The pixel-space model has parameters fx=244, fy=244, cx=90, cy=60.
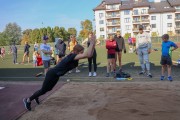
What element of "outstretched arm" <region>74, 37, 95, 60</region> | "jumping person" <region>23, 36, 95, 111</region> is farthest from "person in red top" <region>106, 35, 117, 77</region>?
"outstretched arm" <region>74, 37, 95, 60</region>

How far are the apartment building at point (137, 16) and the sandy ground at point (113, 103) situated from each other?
72.7 metres

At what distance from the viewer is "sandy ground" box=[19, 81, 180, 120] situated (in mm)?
5812

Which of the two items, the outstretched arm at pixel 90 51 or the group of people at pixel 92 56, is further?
the group of people at pixel 92 56

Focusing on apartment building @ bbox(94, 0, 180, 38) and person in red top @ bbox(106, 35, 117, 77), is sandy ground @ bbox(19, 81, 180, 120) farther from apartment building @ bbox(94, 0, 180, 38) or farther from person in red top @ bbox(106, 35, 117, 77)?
apartment building @ bbox(94, 0, 180, 38)

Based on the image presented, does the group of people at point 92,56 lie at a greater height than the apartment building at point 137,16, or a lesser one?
lesser

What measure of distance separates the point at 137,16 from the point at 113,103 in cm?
7782

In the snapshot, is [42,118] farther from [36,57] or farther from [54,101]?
[36,57]

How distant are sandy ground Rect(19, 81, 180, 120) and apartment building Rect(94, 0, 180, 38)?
72.7m

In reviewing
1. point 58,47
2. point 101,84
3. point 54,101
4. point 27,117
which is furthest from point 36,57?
point 27,117

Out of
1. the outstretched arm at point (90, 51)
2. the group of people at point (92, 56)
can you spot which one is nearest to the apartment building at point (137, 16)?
the group of people at point (92, 56)

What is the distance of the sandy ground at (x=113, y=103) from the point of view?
5812 mm

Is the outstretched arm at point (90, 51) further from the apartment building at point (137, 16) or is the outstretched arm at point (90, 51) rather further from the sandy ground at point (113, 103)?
the apartment building at point (137, 16)

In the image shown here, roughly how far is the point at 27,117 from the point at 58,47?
7876 mm

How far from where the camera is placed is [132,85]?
9273 millimetres
